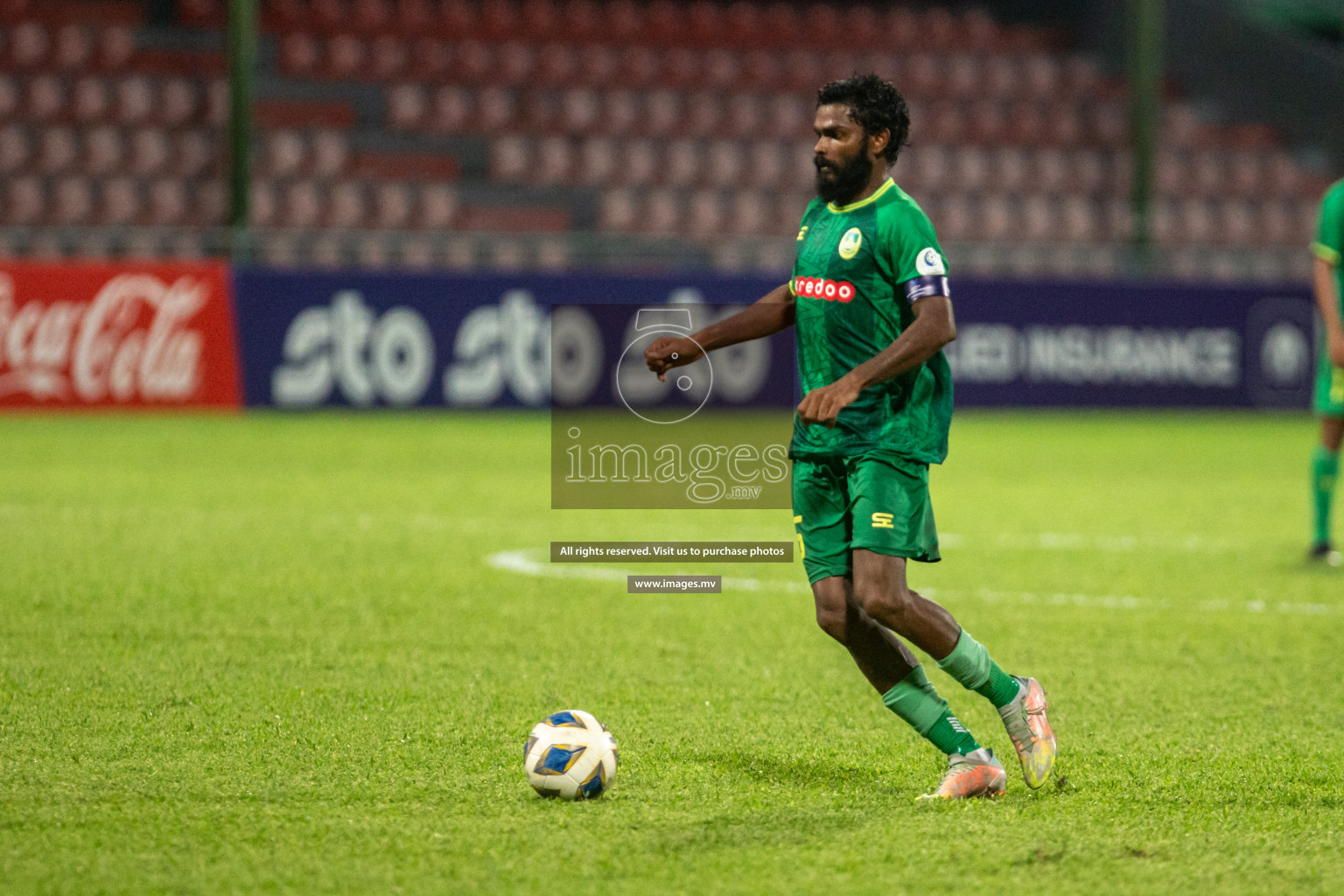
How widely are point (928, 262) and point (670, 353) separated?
72 cm

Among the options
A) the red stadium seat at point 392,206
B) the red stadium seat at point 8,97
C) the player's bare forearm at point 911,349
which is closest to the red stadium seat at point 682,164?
the red stadium seat at point 392,206

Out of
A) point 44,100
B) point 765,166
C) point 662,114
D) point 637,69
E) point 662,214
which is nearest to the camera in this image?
point 44,100

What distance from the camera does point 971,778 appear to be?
13.4ft

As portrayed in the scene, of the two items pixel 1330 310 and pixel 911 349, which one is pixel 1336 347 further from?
pixel 911 349

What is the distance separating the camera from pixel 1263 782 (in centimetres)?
427

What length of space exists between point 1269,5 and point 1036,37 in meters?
4.85

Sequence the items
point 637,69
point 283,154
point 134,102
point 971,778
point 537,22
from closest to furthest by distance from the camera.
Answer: point 971,778
point 134,102
point 283,154
point 637,69
point 537,22

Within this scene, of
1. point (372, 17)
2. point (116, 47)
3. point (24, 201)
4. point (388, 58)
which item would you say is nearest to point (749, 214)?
point (388, 58)

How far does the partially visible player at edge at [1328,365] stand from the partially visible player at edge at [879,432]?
4.20m

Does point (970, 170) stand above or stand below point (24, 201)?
above

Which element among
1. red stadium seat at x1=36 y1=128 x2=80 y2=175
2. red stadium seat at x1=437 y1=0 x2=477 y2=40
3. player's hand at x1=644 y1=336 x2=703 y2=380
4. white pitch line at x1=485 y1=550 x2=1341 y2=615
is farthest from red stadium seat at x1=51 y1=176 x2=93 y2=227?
player's hand at x1=644 y1=336 x2=703 y2=380

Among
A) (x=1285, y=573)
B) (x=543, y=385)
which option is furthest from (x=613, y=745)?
(x=543, y=385)

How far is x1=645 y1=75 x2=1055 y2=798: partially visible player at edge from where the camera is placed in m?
3.99

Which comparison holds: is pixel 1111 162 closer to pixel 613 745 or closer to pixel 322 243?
pixel 322 243
